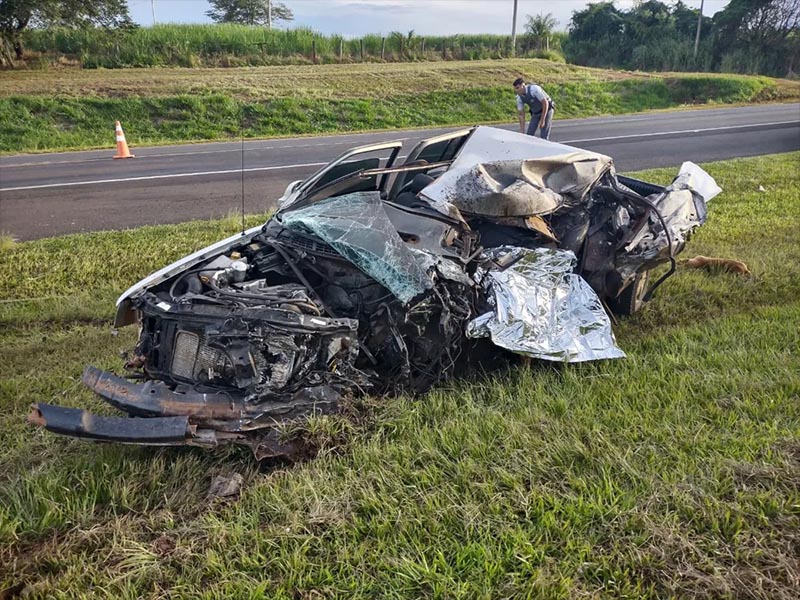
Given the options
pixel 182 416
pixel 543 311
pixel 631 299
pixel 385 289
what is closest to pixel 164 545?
pixel 182 416

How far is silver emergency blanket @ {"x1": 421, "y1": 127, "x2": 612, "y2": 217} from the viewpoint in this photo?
13.6 ft

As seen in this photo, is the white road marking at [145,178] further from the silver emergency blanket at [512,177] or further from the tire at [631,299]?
the tire at [631,299]

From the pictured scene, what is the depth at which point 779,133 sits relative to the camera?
15383mm

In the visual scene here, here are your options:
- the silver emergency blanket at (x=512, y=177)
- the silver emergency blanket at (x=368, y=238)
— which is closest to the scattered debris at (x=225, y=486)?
the silver emergency blanket at (x=368, y=238)

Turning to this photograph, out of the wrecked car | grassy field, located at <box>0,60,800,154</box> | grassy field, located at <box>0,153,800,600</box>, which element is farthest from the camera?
grassy field, located at <box>0,60,800,154</box>

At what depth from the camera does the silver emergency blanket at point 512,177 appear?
13.6ft

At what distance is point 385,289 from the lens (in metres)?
3.62

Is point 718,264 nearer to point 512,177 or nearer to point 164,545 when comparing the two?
point 512,177

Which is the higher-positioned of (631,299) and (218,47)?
(218,47)

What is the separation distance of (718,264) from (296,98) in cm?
1579

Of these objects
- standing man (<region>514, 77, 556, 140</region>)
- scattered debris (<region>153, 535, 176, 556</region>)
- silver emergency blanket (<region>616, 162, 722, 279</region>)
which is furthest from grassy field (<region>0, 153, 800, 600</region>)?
standing man (<region>514, 77, 556, 140</region>)

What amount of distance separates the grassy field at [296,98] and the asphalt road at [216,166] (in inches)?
55.5

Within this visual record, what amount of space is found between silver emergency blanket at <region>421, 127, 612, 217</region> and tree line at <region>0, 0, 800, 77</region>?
22.0 meters

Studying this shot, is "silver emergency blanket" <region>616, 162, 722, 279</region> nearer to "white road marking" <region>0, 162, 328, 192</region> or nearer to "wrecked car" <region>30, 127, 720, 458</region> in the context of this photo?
"wrecked car" <region>30, 127, 720, 458</region>
